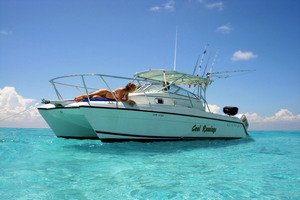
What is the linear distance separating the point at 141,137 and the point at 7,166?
406 centimetres

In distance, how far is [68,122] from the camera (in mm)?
8094

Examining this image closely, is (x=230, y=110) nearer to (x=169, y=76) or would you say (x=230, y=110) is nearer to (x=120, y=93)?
(x=169, y=76)

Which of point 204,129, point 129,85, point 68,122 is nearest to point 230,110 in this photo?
point 204,129

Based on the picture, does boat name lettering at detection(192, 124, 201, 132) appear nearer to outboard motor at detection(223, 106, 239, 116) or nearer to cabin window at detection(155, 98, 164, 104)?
cabin window at detection(155, 98, 164, 104)

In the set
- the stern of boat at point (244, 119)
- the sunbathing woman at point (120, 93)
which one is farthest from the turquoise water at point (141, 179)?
the stern of boat at point (244, 119)

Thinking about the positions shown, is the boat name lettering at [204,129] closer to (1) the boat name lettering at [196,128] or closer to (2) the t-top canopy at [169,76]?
(1) the boat name lettering at [196,128]

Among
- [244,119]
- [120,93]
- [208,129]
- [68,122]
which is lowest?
[208,129]

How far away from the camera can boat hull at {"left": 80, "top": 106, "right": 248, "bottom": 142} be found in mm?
6578

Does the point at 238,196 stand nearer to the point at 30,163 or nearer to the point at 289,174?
the point at 289,174

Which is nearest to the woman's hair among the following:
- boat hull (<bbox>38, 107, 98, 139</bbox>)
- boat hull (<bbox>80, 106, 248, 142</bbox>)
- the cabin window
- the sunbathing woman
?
the sunbathing woman

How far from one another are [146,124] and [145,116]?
0.31 meters

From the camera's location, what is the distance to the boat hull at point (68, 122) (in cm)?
729

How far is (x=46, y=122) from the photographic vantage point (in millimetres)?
8492

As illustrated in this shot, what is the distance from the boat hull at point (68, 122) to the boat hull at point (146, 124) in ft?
3.13
